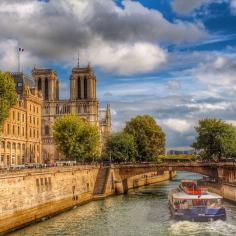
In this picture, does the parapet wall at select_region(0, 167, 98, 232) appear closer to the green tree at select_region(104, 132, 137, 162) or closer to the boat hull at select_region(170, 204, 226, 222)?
the boat hull at select_region(170, 204, 226, 222)

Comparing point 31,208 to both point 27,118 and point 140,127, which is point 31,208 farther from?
point 140,127

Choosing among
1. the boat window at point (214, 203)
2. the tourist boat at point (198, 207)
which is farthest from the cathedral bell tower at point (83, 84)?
the boat window at point (214, 203)

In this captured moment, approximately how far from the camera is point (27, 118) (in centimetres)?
10100

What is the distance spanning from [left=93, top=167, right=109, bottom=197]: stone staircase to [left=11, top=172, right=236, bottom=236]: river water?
13605 millimetres

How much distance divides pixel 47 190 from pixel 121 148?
49.2 meters

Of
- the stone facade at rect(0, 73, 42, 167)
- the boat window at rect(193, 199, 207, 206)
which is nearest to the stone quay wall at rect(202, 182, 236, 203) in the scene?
the boat window at rect(193, 199, 207, 206)

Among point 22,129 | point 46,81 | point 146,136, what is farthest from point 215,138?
point 46,81

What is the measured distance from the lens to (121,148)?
114 m

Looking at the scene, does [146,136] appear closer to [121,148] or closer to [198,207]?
[121,148]

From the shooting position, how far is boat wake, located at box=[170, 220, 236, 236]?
1997 inches

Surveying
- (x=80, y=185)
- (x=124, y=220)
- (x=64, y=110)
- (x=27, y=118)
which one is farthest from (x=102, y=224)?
(x=64, y=110)

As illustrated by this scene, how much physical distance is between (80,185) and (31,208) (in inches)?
898

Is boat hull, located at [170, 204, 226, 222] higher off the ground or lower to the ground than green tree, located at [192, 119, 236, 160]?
lower

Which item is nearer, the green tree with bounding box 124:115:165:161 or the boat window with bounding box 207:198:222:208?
the boat window with bounding box 207:198:222:208
